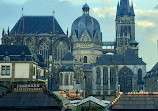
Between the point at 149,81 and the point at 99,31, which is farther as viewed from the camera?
the point at 99,31

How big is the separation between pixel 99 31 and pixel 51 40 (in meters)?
22.7

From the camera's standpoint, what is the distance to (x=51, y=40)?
448ft

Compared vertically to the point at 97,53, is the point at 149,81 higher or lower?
lower

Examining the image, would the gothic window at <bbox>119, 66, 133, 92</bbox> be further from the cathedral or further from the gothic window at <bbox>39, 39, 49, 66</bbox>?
the gothic window at <bbox>39, 39, 49, 66</bbox>

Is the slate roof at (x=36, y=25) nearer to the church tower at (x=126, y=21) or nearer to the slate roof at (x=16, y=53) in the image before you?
the church tower at (x=126, y=21)

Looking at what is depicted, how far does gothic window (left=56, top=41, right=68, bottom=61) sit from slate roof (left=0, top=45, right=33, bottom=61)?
48.7 metres

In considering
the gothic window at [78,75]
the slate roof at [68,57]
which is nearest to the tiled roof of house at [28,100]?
the gothic window at [78,75]

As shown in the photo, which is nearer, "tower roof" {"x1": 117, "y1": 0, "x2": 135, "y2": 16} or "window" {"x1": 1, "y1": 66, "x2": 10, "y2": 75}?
"window" {"x1": 1, "y1": 66, "x2": 10, "y2": 75}

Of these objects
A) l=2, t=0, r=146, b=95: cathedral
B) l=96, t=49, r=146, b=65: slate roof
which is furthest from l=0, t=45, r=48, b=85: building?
l=96, t=49, r=146, b=65: slate roof

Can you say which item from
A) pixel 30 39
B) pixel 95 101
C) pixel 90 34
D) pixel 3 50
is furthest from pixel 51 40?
pixel 95 101

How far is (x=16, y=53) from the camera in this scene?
3302 inches

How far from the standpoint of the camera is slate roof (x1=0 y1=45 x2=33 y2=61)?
81.6 metres

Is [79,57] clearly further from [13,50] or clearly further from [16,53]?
[16,53]

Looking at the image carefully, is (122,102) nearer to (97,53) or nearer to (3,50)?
(3,50)
